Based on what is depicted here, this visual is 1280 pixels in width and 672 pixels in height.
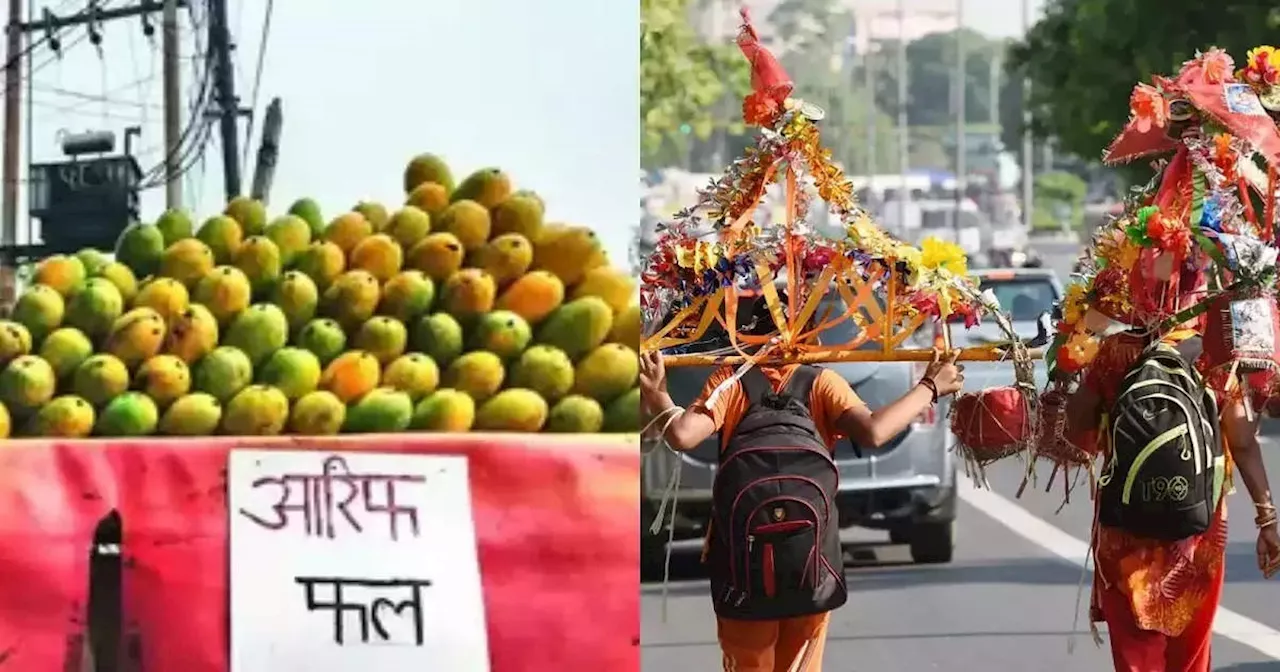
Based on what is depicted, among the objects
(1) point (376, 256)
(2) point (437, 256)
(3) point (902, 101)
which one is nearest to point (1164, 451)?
(2) point (437, 256)

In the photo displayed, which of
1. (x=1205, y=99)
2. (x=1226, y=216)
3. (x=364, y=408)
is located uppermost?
(x=1205, y=99)

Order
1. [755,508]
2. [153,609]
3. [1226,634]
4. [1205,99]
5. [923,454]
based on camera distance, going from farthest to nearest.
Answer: [923,454] → [1226,634] → [1205,99] → [755,508] → [153,609]

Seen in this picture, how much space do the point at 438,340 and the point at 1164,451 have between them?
1.73m

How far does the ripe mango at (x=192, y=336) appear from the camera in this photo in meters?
3.37

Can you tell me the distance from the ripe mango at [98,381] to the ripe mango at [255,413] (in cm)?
20

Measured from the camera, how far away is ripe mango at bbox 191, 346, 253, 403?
3350 millimetres

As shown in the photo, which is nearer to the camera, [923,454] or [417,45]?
[417,45]

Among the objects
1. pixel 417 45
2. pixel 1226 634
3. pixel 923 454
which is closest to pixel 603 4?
pixel 417 45

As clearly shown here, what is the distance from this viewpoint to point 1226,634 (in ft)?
26.2

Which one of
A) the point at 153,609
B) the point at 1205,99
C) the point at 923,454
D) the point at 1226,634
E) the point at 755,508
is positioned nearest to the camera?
the point at 153,609

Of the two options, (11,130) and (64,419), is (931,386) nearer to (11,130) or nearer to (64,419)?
(64,419)

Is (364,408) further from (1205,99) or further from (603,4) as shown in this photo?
(1205,99)

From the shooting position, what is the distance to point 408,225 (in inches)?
133

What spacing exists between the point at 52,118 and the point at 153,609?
88cm
